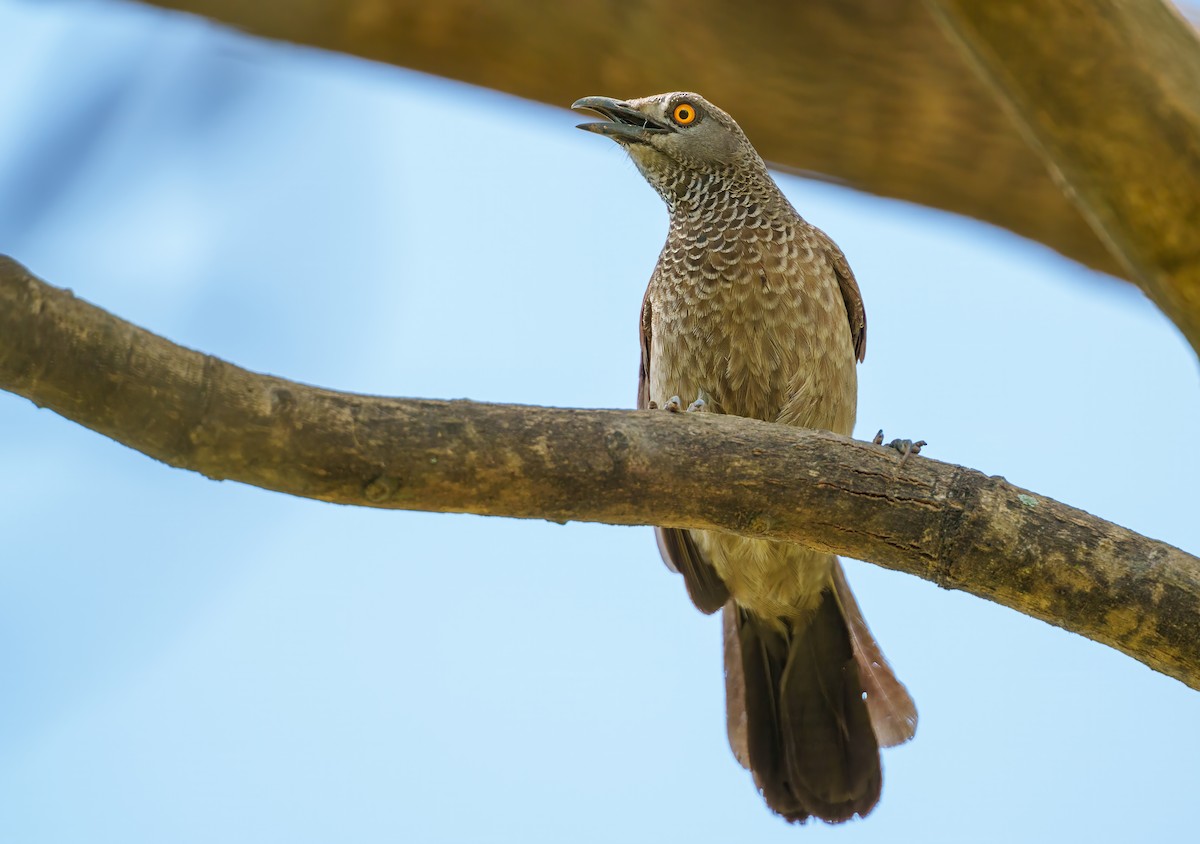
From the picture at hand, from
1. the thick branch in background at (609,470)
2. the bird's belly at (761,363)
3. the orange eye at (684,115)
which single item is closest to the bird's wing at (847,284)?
the bird's belly at (761,363)

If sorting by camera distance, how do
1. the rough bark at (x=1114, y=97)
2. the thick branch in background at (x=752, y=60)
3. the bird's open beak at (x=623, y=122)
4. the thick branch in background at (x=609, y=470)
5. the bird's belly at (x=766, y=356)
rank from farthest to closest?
the thick branch in background at (x=752, y=60) → the bird's open beak at (x=623, y=122) → the bird's belly at (x=766, y=356) → the rough bark at (x=1114, y=97) → the thick branch in background at (x=609, y=470)

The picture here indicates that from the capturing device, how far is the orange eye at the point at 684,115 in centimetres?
517

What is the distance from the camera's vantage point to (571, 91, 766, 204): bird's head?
5.16m

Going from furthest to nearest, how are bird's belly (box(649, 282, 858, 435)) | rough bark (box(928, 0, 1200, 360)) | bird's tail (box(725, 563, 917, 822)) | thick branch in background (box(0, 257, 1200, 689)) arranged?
bird's tail (box(725, 563, 917, 822))
bird's belly (box(649, 282, 858, 435))
rough bark (box(928, 0, 1200, 360))
thick branch in background (box(0, 257, 1200, 689))

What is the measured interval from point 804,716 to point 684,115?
8.51ft

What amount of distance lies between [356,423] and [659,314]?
237cm

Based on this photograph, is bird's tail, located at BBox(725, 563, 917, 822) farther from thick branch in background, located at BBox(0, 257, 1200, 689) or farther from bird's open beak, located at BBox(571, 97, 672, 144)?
bird's open beak, located at BBox(571, 97, 672, 144)

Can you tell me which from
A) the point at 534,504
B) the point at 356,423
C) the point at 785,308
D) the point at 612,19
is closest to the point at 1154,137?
the point at 785,308

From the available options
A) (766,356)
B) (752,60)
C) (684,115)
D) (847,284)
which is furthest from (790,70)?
(766,356)

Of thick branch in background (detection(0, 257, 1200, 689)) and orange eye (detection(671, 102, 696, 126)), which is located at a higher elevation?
orange eye (detection(671, 102, 696, 126))

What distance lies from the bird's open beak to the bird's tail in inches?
79.6

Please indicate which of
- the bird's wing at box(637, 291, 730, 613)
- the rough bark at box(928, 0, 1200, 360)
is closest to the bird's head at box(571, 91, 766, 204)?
the bird's wing at box(637, 291, 730, 613)

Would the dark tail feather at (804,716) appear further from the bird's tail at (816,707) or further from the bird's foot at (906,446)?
the bird's foot at (906,446)

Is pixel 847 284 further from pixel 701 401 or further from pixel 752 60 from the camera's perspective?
pixel 752 60
